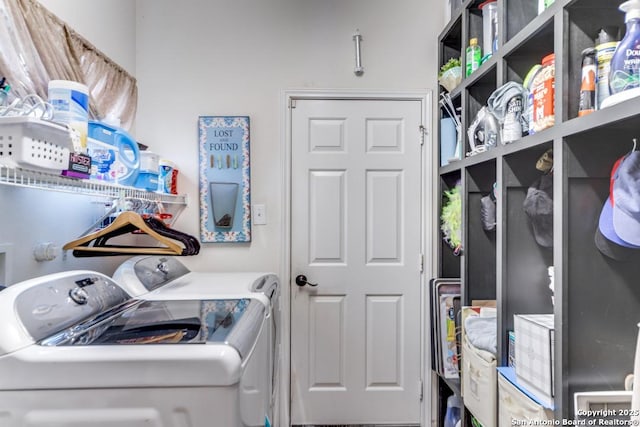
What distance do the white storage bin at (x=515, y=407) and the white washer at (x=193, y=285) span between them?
86cm

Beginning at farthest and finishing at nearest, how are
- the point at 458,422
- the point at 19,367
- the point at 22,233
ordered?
1. the point at 458,422
2. the point at 22,233
3. the point at 19,367

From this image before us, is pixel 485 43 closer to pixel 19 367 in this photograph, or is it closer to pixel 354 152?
pixel 354 152

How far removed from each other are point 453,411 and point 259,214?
1599 millimetres

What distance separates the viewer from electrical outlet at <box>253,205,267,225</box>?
240cm

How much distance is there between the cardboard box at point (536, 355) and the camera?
1181mm

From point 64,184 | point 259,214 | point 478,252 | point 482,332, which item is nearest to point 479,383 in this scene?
point 482,332

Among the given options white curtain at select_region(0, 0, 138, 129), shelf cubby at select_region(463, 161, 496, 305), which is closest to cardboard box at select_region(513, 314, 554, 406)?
shelf cubby at select_region(463, 161, 496, 305)

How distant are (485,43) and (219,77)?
153 cm

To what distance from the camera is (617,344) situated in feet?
3.79

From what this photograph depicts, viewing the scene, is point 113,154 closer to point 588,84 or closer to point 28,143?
point 28,143

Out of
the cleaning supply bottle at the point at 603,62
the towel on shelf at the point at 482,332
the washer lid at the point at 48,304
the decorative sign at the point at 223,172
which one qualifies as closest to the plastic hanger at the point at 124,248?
the washer lid at the point at 48,304

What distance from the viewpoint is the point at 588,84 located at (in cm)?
108

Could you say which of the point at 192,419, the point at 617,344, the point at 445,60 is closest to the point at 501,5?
the point at 445,60

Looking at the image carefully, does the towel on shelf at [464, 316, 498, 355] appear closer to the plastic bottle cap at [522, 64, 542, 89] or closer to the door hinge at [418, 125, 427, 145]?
the plastic bottle cap at [522, 64, 542, 89]
